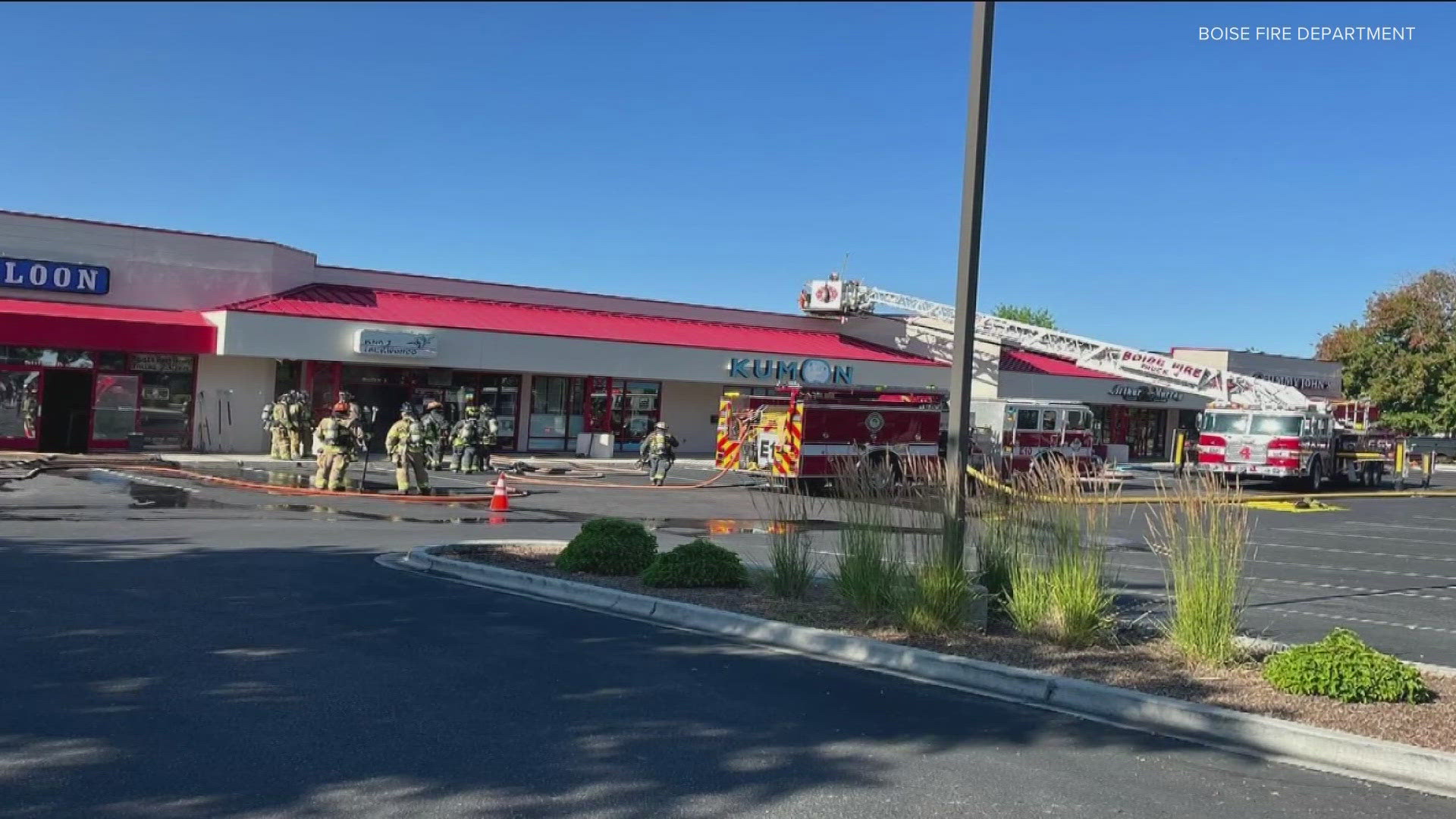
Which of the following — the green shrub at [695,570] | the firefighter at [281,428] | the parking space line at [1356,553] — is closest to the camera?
the green shrub at [695,570]

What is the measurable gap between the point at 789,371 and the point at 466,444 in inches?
573

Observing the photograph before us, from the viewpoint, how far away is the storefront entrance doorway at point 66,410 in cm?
2541

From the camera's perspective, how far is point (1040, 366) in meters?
45.3

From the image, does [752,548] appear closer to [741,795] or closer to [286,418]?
[741,795]

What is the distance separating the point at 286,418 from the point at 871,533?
20.3m

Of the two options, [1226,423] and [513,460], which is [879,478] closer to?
[513,460]

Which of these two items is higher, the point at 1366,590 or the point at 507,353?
the point at 507,353

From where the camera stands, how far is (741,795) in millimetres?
5109

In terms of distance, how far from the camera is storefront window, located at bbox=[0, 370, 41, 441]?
24906 millimetres

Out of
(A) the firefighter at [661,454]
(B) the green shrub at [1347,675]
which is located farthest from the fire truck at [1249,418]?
(B) the green shrub at [1347,675]

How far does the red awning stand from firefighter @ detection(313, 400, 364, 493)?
8.06 meters

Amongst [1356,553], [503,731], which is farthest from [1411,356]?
[503,731]

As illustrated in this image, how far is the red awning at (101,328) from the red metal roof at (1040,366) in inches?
1078

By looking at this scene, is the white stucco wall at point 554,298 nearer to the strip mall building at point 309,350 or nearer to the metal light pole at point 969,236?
the strip mall building at point 309,350
